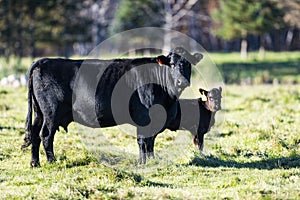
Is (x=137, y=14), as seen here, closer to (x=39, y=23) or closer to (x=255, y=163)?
(x=39, y=23)

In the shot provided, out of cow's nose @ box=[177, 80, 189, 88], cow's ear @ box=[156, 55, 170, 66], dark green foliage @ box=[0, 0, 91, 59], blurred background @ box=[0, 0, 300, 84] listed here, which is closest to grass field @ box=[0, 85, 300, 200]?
cow's nose @ box=[177, 80, 189, 88]

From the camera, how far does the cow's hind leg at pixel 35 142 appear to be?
8930mm

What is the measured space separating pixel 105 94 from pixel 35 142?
138 cm

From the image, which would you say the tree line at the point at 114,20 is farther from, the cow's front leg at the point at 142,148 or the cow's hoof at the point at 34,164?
the cow's front leg at the point at 142,148

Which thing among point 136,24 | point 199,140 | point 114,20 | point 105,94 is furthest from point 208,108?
point 114,20

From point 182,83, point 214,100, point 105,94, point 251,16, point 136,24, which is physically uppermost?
point 251,16

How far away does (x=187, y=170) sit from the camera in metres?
8.62

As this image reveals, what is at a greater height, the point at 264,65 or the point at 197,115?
the point at 264,65

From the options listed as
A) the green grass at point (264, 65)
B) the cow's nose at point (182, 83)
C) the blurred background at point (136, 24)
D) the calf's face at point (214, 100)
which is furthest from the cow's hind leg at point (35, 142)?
the green grass at point (264, 65)

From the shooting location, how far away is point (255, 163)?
362 inches

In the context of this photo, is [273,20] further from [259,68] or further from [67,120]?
[67,120]

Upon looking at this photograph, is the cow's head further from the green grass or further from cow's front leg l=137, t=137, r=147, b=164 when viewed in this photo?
the green grass

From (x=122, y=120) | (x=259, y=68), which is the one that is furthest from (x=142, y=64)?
(x=259, y=68)

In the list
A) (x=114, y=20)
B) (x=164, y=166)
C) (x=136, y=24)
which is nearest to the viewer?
(x=164, y=166)
